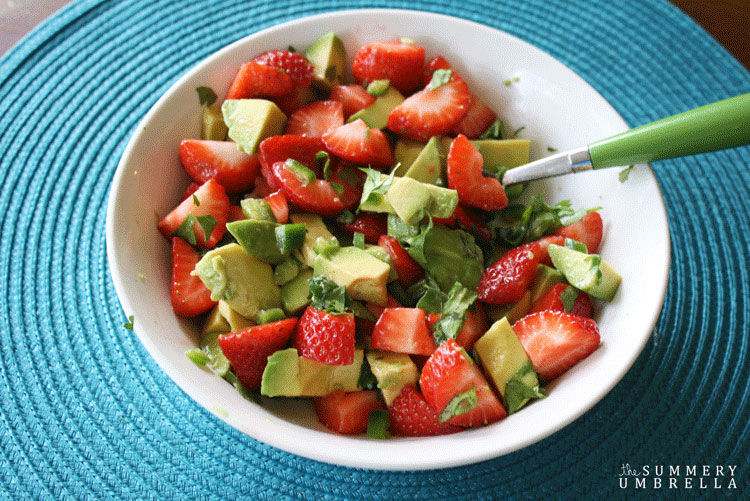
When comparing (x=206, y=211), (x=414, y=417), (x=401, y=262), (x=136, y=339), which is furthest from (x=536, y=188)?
(x=136, y=339)

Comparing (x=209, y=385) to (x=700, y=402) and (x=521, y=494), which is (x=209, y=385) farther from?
(x=700, y=402)

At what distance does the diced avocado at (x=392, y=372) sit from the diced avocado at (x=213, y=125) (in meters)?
0.61

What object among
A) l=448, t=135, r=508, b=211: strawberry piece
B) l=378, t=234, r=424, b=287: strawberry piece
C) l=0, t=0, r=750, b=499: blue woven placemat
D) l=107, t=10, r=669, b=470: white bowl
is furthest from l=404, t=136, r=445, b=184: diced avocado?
l=0, t=0, r=750, b=499: blue woven placemat

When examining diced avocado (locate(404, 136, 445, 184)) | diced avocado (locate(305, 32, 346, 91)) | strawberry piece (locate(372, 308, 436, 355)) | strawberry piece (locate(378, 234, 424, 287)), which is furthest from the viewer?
diced avocado (locate(305, 32, 346, 91))

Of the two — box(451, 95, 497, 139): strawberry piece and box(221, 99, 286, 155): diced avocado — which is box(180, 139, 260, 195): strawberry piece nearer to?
box(221, 99, 286, 155): diced avocado

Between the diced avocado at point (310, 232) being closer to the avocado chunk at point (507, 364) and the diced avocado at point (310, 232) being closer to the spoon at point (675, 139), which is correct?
the avocado chunk at point (507, 364)

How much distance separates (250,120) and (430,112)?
→ 0.39m

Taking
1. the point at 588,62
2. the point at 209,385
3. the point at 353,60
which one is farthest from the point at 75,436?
the point at 588,62

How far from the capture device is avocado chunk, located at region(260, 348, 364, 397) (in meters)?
1.12

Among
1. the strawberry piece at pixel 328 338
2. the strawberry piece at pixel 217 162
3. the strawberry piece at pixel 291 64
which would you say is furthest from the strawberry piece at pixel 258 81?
the strawberry piece at pixel 328 338

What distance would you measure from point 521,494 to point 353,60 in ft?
3.44

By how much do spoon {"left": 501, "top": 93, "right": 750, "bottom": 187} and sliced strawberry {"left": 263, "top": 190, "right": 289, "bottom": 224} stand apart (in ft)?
1.92

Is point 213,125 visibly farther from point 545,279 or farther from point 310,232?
point 545,279

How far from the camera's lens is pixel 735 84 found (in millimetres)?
1806
